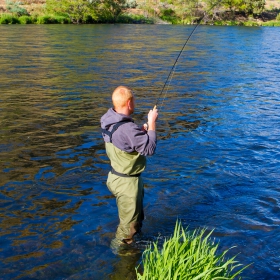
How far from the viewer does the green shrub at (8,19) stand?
44.3 metres

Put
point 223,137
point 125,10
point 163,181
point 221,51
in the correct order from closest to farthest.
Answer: point 163,181 → point 223,137 → point 221,51 → point 125,10

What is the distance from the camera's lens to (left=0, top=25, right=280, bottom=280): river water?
454 cm

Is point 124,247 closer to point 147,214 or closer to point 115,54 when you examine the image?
point 147,214

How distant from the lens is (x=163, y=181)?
21.2 ft

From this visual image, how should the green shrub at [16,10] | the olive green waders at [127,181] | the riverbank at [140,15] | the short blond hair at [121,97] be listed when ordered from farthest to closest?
the riverbank at [140,15] → the green shrub at [16,10] → the olive green waders at [127,181] → the short blond hair at [121,97]

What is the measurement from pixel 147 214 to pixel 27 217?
1.56 m

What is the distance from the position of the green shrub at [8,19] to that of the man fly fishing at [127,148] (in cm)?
4467

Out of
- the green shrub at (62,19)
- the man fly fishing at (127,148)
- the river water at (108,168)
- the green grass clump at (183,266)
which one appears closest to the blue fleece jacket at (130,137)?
the man fly fishing at (127,148)

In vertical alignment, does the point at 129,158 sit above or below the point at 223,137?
above

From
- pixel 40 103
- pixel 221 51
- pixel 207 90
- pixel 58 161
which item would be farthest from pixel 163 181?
pixel 221 51

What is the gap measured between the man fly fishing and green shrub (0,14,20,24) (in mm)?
44665

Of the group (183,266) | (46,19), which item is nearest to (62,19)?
(46,19)

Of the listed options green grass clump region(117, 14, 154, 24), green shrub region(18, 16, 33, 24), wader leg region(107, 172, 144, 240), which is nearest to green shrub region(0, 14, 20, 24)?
green shrub region(18, 16, 33, 24)

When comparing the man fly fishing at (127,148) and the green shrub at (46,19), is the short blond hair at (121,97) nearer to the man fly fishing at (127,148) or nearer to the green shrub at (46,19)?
the man fly fishing at (127,148)
